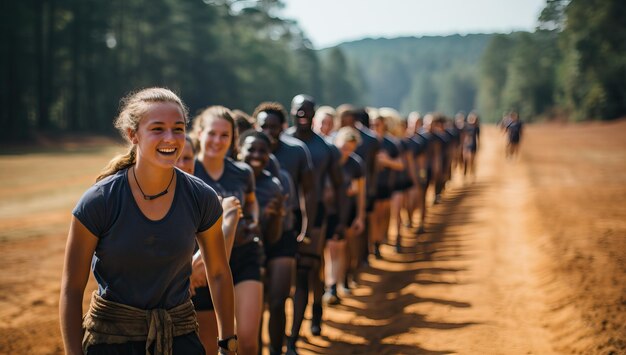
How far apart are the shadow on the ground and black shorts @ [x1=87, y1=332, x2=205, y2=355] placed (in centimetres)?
353

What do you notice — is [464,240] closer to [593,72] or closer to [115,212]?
[115,212]

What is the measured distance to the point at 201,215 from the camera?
323cm

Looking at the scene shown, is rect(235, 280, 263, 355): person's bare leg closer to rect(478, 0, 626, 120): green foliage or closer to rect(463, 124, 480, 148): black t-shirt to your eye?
rect(463, 124, 480, 148): black t-shirt

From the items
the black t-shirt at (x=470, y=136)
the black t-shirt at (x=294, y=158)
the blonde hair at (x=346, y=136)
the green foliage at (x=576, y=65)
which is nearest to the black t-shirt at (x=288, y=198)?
the black t-shirt at (x=294, y=158)

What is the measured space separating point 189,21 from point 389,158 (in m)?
55.7

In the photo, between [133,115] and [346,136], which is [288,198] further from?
[133,115]

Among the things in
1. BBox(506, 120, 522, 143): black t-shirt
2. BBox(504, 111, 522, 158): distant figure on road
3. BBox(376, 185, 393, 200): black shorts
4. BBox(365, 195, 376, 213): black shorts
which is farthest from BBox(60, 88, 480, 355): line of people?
BBox(506, 120, 522, 143): black t-shirt

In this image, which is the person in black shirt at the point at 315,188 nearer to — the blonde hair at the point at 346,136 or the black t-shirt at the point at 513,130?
the blonde hair at the point at 346,136

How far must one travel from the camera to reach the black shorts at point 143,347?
10.00 feet

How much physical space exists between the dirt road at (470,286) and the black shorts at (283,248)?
51.2 inches

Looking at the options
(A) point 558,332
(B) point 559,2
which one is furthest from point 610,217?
(B) point 559,2

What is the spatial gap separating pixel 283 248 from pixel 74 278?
3.15 m

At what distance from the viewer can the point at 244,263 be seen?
16.6ft

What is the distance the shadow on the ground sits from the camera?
6.89m
